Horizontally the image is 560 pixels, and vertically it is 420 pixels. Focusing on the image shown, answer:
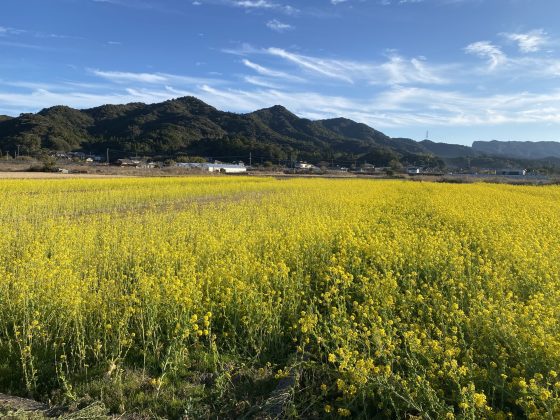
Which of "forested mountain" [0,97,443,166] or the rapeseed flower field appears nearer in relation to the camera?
the rapeseed flower field

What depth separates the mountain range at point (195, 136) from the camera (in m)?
106

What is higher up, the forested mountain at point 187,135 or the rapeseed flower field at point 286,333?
the forested mountain at point 187,135

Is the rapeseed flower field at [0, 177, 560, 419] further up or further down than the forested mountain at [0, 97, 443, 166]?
further down

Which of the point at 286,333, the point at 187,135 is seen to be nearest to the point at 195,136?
the point at 187,135

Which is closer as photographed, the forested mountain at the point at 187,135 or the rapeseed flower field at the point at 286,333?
the rapeseed flower field at the point at 286,333

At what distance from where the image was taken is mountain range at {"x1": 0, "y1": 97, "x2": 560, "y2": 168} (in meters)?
106

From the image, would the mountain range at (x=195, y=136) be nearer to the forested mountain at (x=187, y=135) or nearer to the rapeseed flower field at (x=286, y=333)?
the forested mountain at (x=187, y=135)

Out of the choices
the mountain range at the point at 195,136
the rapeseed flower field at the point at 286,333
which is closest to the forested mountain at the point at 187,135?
the mountain range at the point at 195,136

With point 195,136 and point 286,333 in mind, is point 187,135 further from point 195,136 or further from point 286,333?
point 286,333

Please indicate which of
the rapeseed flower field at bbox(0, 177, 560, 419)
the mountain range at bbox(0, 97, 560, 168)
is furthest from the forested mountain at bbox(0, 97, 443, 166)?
the rapeseed flower field at bbox(0, 177, 560, 419)

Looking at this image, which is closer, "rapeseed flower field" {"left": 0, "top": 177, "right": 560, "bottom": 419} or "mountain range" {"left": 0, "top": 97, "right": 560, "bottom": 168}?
"rapeseed flower field" {"left": 0, "top": 177, "right": 560, "bottom": 419}

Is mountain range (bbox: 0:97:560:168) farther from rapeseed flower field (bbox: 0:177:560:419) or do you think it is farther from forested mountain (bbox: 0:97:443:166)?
rapeseed flower field (bbox: 0:177:560:419)

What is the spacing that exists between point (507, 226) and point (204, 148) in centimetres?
10931

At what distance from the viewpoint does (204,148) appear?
114438 millimetres
